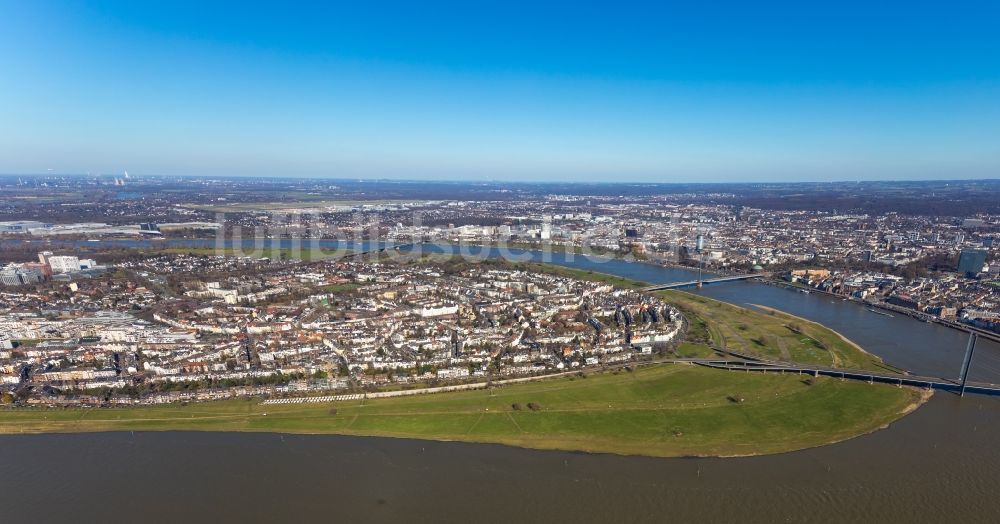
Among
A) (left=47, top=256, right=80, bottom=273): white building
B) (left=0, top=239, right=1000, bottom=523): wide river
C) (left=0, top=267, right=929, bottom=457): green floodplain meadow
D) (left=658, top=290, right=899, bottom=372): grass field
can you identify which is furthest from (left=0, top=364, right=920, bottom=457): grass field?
(left=47, top=256, right=80, bottom=273): white building

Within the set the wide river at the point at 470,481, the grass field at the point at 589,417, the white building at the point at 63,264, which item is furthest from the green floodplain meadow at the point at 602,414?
the white building at the point at 63,264

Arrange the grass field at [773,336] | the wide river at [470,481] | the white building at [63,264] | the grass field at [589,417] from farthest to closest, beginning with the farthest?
the white building at [63,264] < the grass field at [773,336] < the grass field at [589,417] < the wide river at [470,481]

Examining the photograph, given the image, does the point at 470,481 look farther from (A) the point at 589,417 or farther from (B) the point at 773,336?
(B) the point at 773,336

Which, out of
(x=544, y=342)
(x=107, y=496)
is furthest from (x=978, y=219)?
(x=107, y=496)

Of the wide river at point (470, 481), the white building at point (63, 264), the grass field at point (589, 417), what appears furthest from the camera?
the white building at point (63, 264)

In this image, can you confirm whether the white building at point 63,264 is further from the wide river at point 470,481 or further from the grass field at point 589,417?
the wide river at point 470,481

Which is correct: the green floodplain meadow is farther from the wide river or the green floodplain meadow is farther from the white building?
the white building

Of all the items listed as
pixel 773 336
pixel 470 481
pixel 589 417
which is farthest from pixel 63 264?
pixel 773 336
